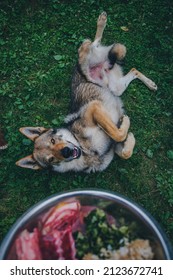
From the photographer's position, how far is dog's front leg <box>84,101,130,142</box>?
505cm

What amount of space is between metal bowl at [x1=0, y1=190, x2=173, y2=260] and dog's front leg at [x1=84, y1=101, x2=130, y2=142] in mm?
1486

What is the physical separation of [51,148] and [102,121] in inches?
31.5

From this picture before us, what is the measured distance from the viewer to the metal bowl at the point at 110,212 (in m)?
3.43

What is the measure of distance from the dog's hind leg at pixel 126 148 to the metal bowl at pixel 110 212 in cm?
161

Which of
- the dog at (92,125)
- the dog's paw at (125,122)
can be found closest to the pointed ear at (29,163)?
the dog at (92,125)

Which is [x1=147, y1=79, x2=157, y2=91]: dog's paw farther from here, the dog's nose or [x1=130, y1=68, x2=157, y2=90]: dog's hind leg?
the dog's nose

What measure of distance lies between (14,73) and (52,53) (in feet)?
2.52

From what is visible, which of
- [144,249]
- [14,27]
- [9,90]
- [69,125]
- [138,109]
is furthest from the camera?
[14,27]

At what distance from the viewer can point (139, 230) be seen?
350 cm

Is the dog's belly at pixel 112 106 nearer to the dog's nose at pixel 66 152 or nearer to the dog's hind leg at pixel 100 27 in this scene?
the dog's nose at pixel 66 152

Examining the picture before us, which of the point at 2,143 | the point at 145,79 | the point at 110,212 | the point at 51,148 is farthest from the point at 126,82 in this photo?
the point at 110,212

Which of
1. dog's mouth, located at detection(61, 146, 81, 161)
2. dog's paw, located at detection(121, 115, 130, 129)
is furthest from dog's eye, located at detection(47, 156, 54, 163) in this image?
dog's paw, located at detection(121, 115, 130, 129)

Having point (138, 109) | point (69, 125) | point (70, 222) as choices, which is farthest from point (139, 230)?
point (138, 109)
